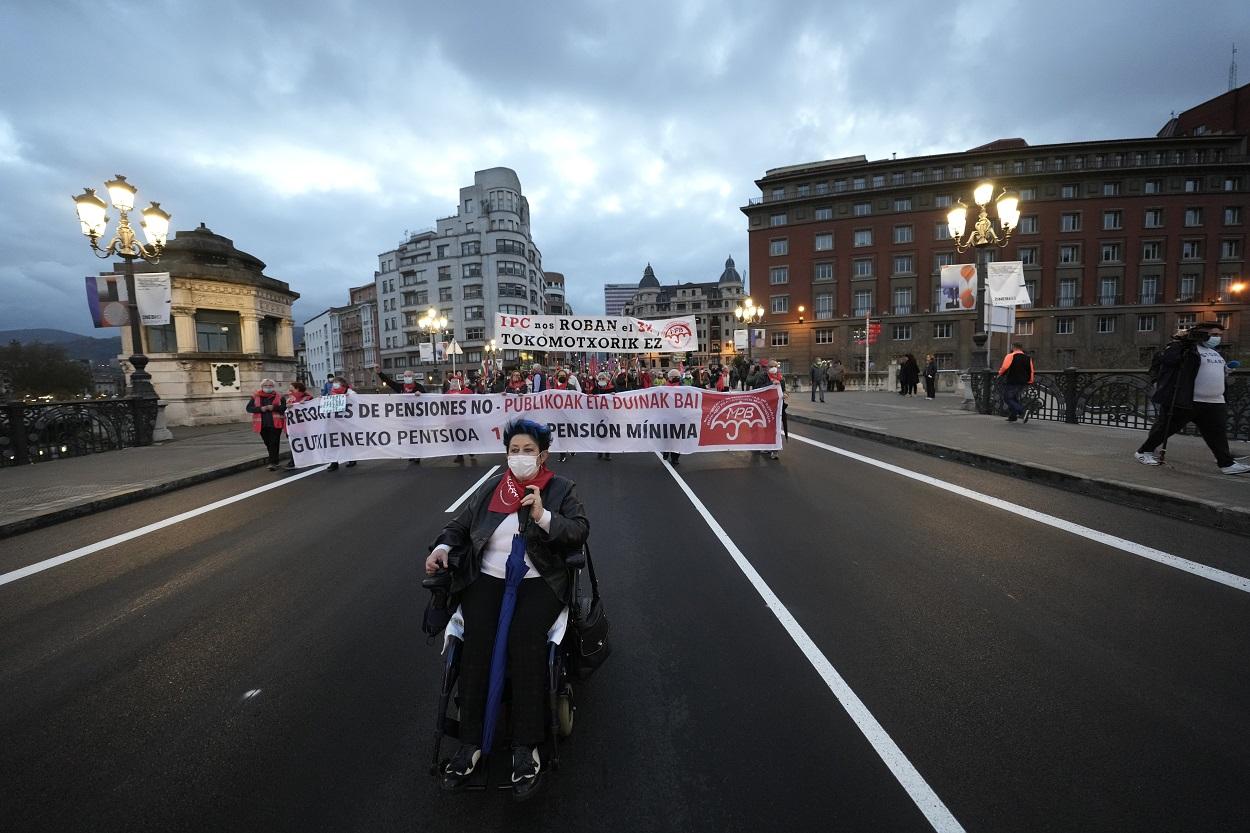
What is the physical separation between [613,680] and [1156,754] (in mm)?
2503

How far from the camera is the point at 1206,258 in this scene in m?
50.4

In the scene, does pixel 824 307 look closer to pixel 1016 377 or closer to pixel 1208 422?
pixel 1016 377

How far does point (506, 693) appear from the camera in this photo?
2.46 metres

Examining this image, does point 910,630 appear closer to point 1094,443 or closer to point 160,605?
point 160,605

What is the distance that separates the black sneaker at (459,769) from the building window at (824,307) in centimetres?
5598

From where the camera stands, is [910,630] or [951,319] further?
[951,319]

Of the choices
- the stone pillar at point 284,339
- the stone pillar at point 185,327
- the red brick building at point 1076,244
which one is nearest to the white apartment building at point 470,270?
the red brick building at point 1076,244

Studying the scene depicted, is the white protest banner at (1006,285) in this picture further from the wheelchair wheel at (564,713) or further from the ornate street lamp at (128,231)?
the ornate street lamp at (128,231)

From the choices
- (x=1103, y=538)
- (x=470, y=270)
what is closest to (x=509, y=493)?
(x=1103, y=538)

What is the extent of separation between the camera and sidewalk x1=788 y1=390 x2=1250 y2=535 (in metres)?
5.50

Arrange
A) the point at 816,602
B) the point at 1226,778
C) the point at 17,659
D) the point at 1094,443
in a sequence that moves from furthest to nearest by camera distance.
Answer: the point at 1094,443, the point at 816,602, the point at 17,659, the point at 1226,778

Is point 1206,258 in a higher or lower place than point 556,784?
higher

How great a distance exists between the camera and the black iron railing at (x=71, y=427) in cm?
1013

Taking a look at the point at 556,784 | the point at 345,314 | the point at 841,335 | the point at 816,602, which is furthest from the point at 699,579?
the point at 345,314
